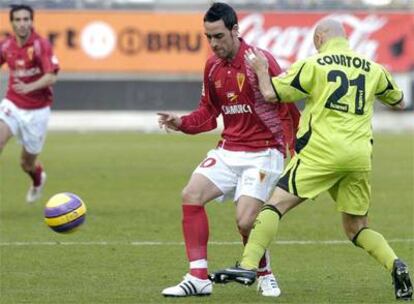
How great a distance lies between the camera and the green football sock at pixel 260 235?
9.38 m

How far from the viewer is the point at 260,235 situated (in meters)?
9.43

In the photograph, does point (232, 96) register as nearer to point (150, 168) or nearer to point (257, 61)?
point (257, 61)

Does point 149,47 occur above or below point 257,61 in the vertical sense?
below

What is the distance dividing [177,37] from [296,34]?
3.21 metres

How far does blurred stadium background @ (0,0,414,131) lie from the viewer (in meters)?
33.4

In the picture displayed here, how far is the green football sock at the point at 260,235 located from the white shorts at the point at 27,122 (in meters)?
7.44

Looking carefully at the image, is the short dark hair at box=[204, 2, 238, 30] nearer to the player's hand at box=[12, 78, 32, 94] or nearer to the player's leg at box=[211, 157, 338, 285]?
the player's leg at box=[211, 157, 338, 285]

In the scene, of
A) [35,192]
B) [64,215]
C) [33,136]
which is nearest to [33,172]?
[35,192]

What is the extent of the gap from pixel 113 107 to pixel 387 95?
24.1 metres

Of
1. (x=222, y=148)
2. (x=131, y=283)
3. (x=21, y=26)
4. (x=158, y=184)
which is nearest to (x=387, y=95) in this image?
(x=222, y=148)

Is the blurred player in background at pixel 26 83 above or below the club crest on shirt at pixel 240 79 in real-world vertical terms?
below

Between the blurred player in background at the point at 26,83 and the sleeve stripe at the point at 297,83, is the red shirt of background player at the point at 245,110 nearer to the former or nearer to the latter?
the sleeve stripe at the point at 297,83

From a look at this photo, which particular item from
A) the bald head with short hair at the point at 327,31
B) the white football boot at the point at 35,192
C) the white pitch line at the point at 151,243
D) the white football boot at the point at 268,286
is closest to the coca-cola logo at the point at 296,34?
the white football boot at the point at 35,192

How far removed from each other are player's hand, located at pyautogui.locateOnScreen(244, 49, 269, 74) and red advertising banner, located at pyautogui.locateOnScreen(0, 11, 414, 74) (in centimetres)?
2379
